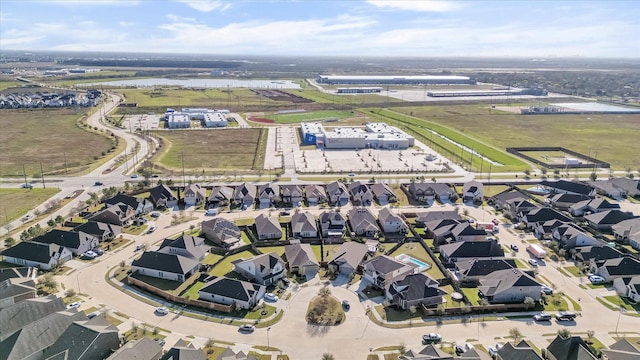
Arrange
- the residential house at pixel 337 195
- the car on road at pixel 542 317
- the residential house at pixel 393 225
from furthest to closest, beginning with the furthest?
the residential house at pixel 337 195 → the residential house at pixel 393 225 → the car on road at pixel 542 317

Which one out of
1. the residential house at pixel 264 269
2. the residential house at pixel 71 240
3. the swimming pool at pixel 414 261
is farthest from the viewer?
the residential house at pixel 71 240

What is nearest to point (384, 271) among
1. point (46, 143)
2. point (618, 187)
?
point (618, 187)

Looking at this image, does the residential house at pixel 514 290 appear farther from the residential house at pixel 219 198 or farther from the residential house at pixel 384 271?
the residential house at pixel 219 198

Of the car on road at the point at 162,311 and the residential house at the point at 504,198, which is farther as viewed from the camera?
the residential house at the point at 504,198

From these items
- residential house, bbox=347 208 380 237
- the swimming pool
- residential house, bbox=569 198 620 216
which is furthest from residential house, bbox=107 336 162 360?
residential house, bbox=569 198 620 216

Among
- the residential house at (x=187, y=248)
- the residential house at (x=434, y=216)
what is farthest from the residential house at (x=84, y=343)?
the residential house at (x=434, y=216)

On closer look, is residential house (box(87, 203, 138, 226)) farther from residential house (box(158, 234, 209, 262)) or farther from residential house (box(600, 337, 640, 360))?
residential house (box(600, 337, 640, 360))
